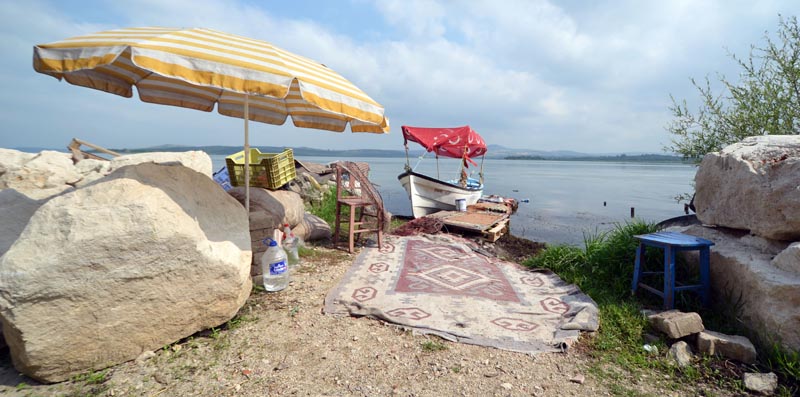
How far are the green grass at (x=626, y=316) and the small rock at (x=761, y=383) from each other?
55 millimetres

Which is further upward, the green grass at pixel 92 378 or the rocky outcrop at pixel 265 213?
the rocky outcrop at pixel 265 213

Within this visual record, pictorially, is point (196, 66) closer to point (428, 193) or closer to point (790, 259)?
point (790, 259)

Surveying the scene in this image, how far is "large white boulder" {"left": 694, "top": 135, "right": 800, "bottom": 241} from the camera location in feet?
11.8

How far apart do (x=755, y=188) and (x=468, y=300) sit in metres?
3.36

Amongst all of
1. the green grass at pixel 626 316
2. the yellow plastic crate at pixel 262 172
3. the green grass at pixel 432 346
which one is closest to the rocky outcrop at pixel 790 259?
the green grass at pixel 626 316

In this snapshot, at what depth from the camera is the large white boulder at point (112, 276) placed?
235cm

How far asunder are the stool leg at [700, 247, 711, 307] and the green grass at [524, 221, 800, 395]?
134 mm

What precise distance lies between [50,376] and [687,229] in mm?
6828

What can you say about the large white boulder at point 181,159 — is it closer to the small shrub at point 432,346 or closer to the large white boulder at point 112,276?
the large white boulder at point 112,276

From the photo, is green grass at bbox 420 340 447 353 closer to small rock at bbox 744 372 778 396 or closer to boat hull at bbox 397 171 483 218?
small rock at bbox 744 372 778 396

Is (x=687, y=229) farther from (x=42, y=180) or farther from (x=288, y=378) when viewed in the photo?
(x=42, y=180)

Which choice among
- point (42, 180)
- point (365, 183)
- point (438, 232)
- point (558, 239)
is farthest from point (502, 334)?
point (558, 239)

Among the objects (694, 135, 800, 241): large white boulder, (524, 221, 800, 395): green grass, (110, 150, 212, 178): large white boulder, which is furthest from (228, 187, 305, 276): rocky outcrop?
(694, 135, 800, 241): large white boulder

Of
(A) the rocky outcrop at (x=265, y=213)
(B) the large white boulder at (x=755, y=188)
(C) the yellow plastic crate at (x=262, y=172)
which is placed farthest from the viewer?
(C) the yellow plastic crate at (x=262, y=172)
